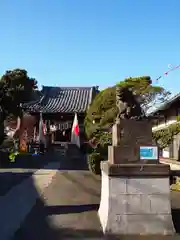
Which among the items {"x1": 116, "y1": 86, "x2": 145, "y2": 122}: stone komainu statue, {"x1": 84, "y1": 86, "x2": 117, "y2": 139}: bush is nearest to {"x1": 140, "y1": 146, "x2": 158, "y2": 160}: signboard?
{"x1": 116, "y1": 86, "x2": 145, "y2": 122}: stone komainu statue

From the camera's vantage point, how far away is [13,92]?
2895 centimetres

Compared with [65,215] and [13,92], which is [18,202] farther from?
[13,92]

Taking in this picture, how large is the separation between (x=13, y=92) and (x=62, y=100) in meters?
7.33

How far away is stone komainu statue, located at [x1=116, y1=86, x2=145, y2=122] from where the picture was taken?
6.61m

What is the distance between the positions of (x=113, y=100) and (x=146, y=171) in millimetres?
12597

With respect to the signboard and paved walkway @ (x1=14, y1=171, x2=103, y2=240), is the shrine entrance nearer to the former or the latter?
paved walkway @ (x1=14, y1=171, x2=103, y2=240)

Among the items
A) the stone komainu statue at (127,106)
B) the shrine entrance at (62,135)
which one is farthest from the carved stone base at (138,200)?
the shrine entrance at (62,135)

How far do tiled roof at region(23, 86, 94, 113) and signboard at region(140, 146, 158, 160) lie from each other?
82.2 ft

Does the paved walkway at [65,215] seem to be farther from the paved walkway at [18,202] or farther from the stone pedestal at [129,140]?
the stone pedestal at [129,140]

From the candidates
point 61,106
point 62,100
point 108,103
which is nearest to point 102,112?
point 108,103

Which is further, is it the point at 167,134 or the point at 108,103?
the point at 108,103

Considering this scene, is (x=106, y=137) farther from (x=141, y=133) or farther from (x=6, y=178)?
(x=141, y=133)

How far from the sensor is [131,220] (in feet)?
19.3

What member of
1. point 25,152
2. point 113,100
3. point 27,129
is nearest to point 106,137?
point 113,100
